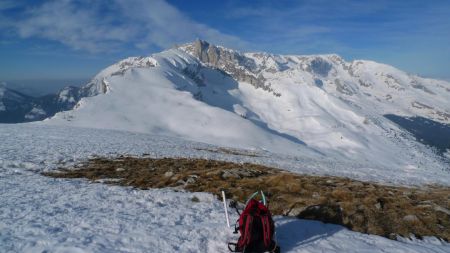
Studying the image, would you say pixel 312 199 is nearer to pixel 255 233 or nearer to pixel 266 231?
pixel 266 231

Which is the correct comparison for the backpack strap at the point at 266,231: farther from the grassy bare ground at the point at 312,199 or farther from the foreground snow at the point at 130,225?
the grassy bare ground at the point at 312,199

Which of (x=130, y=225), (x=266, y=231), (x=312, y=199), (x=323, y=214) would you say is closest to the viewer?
(x=266, y=231)

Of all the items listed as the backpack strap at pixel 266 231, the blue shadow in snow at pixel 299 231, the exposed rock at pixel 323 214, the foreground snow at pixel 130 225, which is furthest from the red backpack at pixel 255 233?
the exposed rock at pixel 323 214

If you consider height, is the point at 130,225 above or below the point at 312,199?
below

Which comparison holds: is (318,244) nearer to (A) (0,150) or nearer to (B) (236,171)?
(B) (236,171)

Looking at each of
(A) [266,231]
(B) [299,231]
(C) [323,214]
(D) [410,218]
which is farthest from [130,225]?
(D) [410,218]

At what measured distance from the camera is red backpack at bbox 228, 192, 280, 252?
34.5ft

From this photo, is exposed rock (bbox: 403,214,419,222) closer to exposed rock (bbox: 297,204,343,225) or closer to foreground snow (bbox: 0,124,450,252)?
foreground snow (bbox: 0,124,450,252)

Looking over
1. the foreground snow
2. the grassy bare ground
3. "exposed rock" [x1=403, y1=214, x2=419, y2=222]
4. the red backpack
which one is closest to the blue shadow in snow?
the foreground snow

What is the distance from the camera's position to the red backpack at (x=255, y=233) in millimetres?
10508

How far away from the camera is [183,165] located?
91.0ft

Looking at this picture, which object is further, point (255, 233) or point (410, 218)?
point (410, 218)

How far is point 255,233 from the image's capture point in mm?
10625

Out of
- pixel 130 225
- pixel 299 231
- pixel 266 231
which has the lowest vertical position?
pixel 130 225
